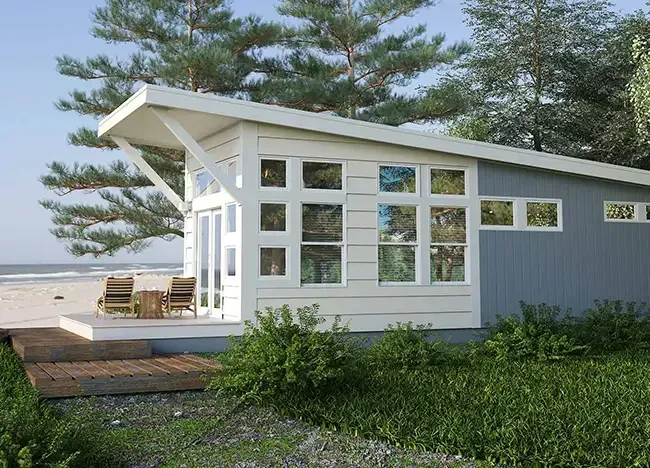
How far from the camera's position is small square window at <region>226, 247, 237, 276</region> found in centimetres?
980

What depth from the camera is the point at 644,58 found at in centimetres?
1245

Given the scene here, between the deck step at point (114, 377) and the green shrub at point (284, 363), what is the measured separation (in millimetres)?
449

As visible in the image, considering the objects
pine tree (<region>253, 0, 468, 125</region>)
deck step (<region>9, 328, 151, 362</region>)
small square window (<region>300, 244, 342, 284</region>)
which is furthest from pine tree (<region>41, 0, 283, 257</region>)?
deck step (<region>9, 328, 151, 362</region>)

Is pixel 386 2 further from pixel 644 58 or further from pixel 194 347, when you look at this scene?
pixel 194 347

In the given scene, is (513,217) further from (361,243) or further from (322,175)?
(322,175)

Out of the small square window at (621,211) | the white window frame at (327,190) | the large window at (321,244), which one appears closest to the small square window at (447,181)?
the white window frame at (327,190)

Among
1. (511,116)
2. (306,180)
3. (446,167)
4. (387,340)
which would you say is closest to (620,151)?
(511,116)

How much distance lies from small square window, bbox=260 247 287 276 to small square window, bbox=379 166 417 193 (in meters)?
1.75

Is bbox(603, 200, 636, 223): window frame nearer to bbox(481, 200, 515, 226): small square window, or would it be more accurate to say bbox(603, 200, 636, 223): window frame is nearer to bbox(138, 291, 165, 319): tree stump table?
bbox(481, 200, 515, 226): small square window

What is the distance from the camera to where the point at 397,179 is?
34.5 feet

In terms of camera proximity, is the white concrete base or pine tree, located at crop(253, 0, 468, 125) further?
pine tree, located at crop(253, 0, 468, 125)

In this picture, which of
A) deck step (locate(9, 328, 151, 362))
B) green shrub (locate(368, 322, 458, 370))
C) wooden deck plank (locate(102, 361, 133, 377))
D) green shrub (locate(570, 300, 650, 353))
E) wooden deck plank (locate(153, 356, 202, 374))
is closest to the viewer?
wooden deck plank (locate(102, 361, 133, 377))

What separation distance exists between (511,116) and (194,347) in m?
14.2

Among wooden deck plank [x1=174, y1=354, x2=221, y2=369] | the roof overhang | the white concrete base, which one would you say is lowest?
wooden deck plank [x1=174, y1=354, x2=221, y2=369]
